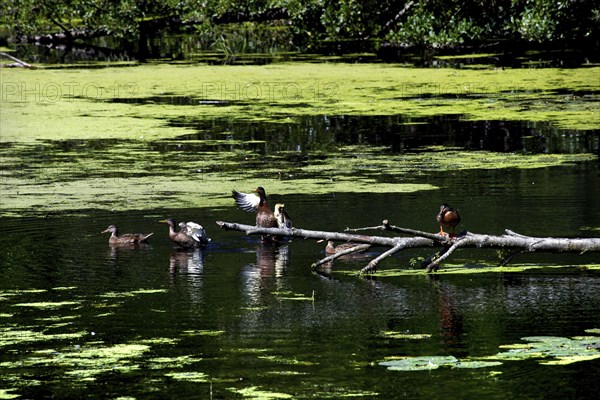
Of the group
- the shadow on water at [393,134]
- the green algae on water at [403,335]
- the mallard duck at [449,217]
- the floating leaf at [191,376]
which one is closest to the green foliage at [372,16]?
the shadow on water at [393,134]

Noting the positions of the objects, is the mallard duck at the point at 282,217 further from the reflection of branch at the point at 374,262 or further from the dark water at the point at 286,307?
the reflection of branch at the point at 374,262

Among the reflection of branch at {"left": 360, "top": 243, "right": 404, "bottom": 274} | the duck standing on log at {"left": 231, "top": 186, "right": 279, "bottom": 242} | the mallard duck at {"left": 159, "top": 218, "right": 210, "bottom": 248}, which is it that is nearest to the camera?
the reflection of branch at {"left": 360, "top": 243, "right": 404, "bottom": 274}

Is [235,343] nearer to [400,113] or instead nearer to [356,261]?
[356,261]

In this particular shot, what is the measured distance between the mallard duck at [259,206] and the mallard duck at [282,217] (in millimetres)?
65

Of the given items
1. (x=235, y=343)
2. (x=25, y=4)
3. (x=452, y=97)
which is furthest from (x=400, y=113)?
(x=25, y=4)

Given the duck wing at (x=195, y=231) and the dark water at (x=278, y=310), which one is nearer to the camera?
the dark water at (x=278, y=310)

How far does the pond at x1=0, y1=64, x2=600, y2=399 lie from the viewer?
5320 millimetres

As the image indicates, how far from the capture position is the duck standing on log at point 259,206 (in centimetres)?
910

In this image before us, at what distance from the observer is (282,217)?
29.0 ft

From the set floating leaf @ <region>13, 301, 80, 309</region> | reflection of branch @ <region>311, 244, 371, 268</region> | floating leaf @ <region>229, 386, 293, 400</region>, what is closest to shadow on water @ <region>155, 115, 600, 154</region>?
reflection of branch @ <region>311, 244, 371, 268</region>

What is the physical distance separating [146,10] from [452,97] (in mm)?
10173

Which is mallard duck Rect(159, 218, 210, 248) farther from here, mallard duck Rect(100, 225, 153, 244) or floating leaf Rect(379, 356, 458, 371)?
floating leaf Rect(379, 356, 458, 371)

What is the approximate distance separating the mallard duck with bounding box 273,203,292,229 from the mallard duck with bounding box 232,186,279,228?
0.06 metres

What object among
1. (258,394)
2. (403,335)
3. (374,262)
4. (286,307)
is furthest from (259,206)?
(258,394)
